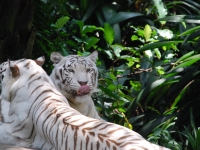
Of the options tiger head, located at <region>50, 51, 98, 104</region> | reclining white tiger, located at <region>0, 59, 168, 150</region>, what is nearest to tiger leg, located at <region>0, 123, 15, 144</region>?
reclining white tiger, located at <region>0, 59, 168, 150</region>

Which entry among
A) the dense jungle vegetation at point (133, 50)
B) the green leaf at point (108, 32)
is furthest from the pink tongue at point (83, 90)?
the green leaf at point (108, 32)

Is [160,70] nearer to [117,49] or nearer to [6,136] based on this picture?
[117,49]

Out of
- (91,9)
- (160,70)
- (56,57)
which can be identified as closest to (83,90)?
(56,57)

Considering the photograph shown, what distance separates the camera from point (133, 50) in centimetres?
766

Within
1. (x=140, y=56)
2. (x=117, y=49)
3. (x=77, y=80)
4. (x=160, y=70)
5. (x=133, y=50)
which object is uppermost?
(x=77, y=80)

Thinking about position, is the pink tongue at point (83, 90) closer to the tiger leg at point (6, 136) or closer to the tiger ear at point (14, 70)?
the tiger ear at point (14, 70)

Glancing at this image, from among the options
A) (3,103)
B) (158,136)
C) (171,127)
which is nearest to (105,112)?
(158,136)

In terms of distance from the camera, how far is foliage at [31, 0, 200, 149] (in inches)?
252

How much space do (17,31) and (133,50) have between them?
2446 millimetres

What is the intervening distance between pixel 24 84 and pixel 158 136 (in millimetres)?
2837

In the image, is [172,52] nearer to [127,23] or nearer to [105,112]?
[127,23]

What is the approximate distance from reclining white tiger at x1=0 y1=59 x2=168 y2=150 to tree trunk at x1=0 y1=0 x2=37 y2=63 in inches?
42.1

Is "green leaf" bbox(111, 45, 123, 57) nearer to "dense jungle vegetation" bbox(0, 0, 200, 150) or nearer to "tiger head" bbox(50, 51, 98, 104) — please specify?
"dense jungle vegetation" bbox(0, 0, 200, 150)

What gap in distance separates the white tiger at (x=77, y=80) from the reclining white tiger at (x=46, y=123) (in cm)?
30
